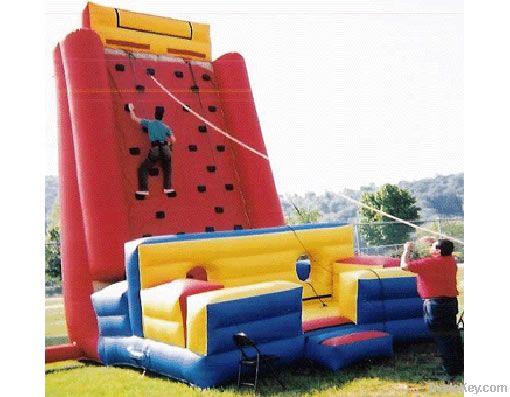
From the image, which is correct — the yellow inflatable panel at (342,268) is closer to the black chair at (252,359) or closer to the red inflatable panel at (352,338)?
the red inflatable panel at (352,338)

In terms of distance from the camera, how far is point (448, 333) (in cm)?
399

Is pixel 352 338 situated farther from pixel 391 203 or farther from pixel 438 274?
pixel 391 203

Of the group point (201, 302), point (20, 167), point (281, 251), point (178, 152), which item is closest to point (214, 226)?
point (178, 152)

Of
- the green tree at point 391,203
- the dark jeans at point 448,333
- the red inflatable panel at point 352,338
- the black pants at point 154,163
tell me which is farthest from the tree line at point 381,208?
the red inflatable panel at point 352,338

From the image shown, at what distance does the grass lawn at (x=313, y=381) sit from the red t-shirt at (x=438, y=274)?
52 cm

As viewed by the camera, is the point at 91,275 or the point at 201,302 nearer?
the point at 201,302

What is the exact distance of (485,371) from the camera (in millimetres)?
3422

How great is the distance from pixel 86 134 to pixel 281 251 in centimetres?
186

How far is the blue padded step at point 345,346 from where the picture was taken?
Result: 4285 millimetres

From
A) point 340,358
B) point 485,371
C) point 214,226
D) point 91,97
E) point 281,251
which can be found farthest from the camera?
point 214,226

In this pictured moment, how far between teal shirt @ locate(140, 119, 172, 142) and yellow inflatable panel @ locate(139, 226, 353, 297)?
1.50m

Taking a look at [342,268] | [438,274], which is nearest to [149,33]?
[342,268]

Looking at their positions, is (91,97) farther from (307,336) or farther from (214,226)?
(307,336)

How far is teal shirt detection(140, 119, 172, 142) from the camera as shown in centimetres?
589
